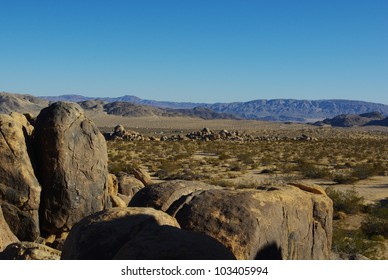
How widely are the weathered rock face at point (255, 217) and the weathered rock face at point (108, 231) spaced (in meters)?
0.84

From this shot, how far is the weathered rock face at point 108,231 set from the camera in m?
6.09

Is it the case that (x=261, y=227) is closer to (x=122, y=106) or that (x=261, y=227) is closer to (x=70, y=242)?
(x=70, y=242)

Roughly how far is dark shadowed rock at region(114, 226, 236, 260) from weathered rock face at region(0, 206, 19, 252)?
4.39 metres

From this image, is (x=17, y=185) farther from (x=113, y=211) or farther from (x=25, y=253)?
(x=113, y=211)

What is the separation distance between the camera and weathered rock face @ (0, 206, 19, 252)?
8863 mm

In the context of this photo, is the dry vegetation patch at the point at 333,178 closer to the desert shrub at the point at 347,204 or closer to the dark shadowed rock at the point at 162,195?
the desert shrub at the point at 347,204

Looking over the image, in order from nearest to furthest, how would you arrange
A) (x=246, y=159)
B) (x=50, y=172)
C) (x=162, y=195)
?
(x=162, y=195)
(x=50, y=172)
(x=246, y=159)

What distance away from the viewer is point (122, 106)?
15988 centimetres

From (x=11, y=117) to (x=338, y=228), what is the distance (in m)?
10.5

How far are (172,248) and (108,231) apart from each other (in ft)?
4.60

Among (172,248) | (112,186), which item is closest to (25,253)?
(172,248)

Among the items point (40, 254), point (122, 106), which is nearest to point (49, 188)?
point (40, 254)

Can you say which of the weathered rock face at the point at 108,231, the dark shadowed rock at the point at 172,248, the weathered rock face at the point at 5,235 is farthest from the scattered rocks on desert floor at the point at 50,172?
the dark shadowed rock at the point at 172,248

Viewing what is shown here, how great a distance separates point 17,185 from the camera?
10.1 m
